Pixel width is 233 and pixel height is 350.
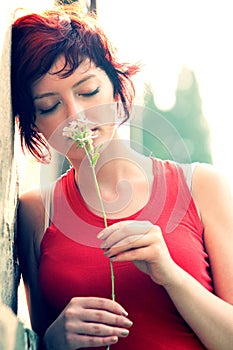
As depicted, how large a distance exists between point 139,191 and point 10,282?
0.40 metres

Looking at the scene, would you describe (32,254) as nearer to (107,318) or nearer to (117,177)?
(117,177)

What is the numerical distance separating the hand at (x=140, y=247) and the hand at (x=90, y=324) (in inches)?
3.8

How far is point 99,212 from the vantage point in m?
1.59

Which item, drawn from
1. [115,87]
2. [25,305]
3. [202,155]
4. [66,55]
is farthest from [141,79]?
[202,155]

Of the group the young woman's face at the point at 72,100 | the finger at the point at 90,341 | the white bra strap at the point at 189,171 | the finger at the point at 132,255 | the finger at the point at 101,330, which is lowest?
the finger at the point at 90,341

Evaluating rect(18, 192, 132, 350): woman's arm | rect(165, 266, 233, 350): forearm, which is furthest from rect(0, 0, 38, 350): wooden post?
rect(165, 266, 233, 350): forearm

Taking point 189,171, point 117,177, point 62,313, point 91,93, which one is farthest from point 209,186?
point 62,313

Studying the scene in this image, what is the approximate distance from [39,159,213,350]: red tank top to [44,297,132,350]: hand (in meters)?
0.16

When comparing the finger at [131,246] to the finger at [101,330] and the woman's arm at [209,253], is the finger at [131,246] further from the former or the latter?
the finger at [101,330]

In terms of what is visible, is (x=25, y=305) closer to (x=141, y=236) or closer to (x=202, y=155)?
(x=141, y=236)

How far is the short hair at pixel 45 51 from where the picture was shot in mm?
1541

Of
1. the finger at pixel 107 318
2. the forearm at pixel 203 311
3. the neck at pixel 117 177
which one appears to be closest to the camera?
the finger at pixel 107 318

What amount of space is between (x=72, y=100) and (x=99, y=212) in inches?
10.8

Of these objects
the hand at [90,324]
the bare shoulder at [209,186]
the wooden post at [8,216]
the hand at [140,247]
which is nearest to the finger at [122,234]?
the hand at [140,247]
